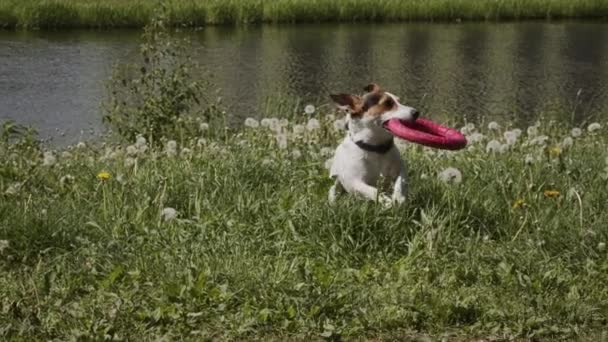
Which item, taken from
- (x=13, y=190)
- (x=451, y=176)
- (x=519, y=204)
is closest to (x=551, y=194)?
(x=519, y=204)

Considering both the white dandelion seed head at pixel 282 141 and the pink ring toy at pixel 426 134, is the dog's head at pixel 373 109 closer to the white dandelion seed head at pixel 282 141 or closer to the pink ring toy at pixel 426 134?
the pink ring toy at pixel 426 134

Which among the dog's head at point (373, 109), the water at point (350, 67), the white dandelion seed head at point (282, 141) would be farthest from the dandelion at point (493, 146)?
the water at point (350, 67)

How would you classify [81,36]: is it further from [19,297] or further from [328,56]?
[19,297]

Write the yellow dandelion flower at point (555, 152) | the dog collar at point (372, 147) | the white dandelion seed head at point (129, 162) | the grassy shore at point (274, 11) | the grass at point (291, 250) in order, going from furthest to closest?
the grassy shore at point (274, 11)
the yellow dandelion flower at point (555, 152)
the white dandelion seed head at point (129, 162)
the dog collar at point (372, 147)
the grass at point (291, 250)

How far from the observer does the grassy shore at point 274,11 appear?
3139 cm

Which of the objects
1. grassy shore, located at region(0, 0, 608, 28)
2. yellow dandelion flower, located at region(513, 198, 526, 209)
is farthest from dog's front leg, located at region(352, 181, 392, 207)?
grassy shore, located at region(0, 0, 608, 28)

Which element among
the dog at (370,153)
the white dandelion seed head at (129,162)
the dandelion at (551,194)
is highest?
the dog at (370,153)

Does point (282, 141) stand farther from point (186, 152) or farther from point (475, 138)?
point (475, 138)

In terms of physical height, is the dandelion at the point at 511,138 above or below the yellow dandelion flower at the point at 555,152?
above

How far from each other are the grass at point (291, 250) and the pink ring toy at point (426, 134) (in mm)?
390

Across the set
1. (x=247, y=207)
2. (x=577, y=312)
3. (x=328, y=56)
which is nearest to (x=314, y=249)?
(x=247, y=207)

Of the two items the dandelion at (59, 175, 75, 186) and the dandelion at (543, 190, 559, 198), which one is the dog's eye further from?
the dandelion at (59, 175, 75, 186)

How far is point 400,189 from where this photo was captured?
5.65 metres

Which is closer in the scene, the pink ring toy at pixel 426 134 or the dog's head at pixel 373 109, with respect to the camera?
the pink ring toy at pixel 426 134
